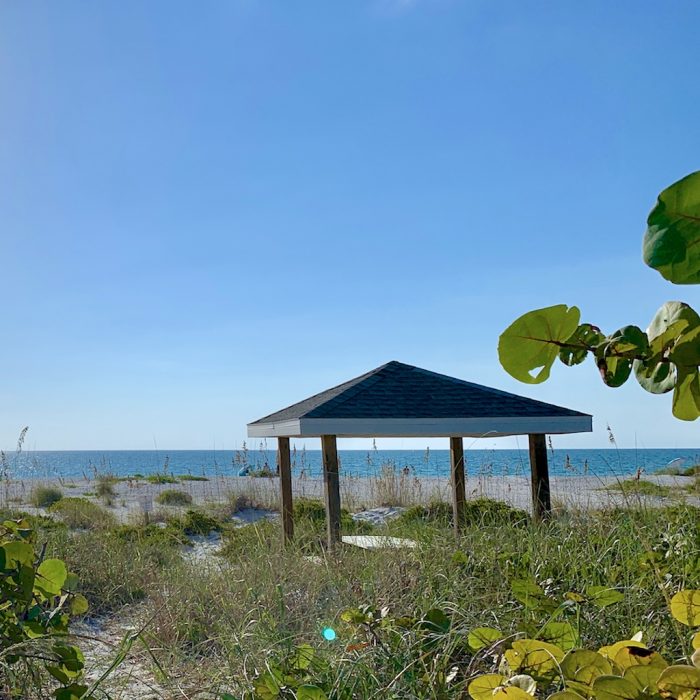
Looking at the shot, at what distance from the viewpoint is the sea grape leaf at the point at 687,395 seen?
2.48ft

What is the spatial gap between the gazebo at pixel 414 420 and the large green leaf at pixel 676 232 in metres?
5.08

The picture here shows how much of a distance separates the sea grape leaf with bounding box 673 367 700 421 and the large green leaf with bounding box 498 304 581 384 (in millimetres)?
130

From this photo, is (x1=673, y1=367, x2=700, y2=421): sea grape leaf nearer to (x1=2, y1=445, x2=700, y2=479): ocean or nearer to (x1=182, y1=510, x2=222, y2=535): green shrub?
(x1=2, y1=445, x2=700, y2=479): ocean

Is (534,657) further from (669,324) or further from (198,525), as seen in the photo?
(198,525)

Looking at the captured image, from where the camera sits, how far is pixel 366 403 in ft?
20.8

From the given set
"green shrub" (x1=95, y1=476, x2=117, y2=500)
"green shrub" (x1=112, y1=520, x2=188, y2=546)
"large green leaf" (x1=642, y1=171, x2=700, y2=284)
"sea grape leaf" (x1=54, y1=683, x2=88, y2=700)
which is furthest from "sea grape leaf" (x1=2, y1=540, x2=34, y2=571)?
"green shrub" (x1=95, y1=476, x2=117, y2=500)

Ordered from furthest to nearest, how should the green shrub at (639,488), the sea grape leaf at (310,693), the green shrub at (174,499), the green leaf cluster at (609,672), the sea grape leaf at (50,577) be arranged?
1. the green shrub at (174,499)
2. the green shrub at (639,488)
3. the sea grape leaf at (50,577)
4. the sea grape leaf at (310,693)
5. the green leaf cluster at (609,672)

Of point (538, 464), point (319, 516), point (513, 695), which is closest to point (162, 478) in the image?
point (319, 516)

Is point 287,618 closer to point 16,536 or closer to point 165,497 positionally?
point 16,536

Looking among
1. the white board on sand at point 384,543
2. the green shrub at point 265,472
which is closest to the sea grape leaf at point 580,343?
the white board on sand at point 384,543

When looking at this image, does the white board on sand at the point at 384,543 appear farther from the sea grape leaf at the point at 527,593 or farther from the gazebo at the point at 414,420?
the sea grape leaf at the point at 527,593

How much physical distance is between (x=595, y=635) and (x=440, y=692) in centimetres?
74

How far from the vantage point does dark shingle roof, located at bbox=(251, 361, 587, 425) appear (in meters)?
6.16

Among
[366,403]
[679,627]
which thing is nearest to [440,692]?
[679,627]
